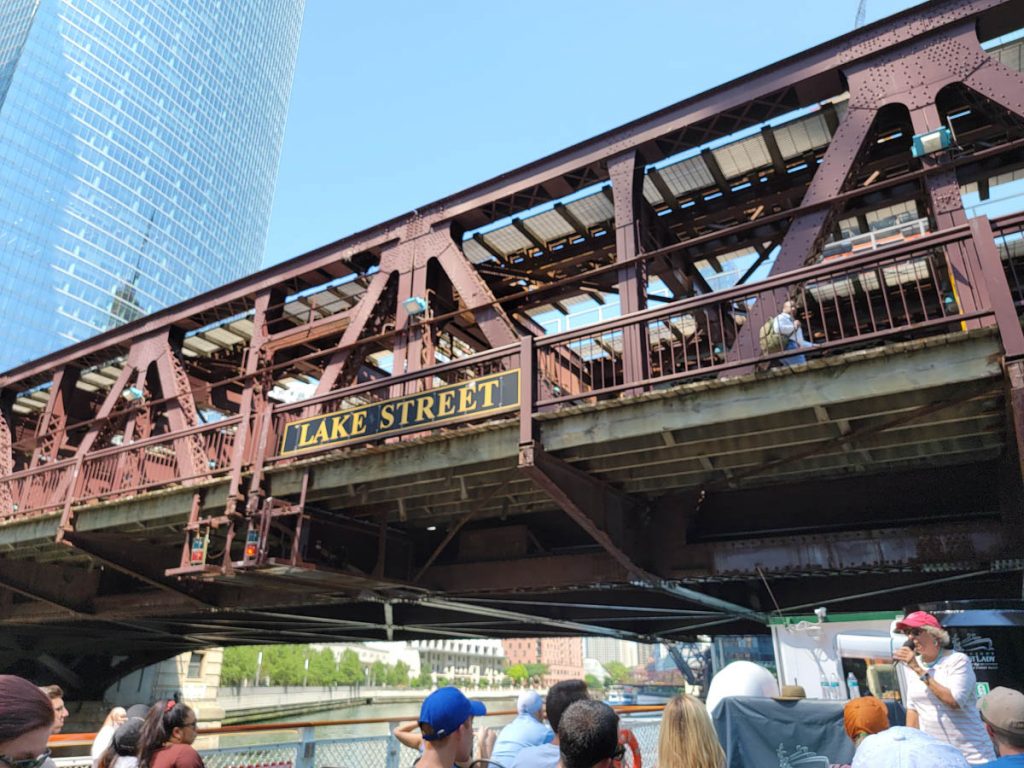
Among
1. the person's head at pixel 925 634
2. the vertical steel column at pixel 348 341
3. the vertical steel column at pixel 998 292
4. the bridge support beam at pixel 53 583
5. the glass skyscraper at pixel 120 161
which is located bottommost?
the person's head at pixel 925 634

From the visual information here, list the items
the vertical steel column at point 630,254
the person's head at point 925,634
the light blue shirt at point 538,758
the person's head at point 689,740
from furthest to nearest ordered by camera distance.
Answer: the vertical steel column at point 630,254, the person's head at point 925,634, the light blue shirt at point 538,758, the person's head at point 689,740

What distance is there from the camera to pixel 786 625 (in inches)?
363

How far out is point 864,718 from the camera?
14.5ft

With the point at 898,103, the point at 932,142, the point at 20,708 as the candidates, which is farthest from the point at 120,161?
the point at 20,708

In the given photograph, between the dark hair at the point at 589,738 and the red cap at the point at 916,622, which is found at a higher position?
the red cap at the point at 916,622

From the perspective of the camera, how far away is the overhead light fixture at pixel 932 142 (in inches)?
307

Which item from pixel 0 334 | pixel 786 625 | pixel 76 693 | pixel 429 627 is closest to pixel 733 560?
pixel 786 625

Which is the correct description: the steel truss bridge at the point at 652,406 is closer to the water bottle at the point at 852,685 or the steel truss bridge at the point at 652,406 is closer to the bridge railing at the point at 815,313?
the bridge railing at the point at 815,313

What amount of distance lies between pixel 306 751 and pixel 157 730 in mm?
4177

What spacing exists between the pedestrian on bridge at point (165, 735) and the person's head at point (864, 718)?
4.24m

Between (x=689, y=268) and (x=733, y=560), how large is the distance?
681cm

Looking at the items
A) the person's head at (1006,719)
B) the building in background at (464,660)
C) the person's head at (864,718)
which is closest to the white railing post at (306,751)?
the person's head at (864,718)

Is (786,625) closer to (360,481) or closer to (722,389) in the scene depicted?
(722,389)

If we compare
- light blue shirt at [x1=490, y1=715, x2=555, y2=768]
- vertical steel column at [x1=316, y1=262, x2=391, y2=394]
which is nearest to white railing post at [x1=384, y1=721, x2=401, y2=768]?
light blue shirt at [x1=490, y1=715, x2=555, y2=768]
